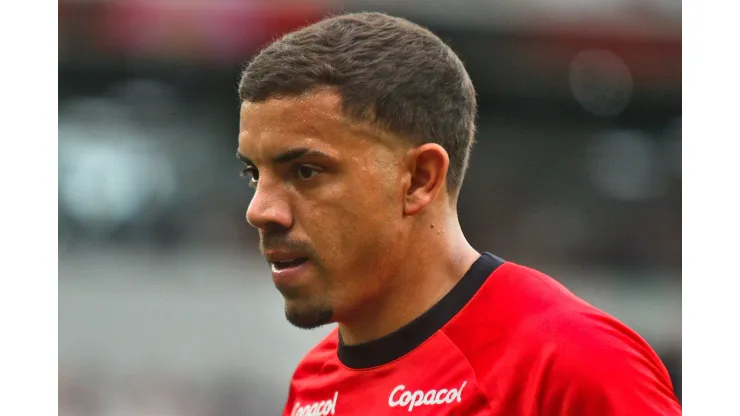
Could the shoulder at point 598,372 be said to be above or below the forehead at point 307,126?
below

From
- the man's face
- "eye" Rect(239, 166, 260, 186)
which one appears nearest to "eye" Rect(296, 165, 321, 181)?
the man's face

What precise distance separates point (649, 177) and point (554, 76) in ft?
4.29

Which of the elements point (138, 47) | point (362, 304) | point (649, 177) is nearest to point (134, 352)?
point (138, 47)

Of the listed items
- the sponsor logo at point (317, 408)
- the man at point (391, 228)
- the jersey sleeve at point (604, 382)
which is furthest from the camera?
the sponsor logo at point (317, 408)

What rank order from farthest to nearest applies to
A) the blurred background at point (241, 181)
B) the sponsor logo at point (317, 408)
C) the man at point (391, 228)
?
the blurred background at point (241, 181) < the sponsor logo at point (317, 408) < the man at point (391, 228)

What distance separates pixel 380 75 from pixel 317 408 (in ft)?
3.44

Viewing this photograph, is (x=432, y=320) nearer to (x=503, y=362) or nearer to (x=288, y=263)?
(x=503, y=362)

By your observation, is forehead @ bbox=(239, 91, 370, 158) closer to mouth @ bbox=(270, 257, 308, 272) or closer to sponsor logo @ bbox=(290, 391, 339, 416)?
mouth @ bbox=(270, 257, 308, 272)

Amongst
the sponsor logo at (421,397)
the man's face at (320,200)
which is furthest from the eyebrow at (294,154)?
the sponsor logo at (421,397)

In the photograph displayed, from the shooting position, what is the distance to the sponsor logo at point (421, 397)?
7.89ft

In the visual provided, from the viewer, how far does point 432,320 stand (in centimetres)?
258

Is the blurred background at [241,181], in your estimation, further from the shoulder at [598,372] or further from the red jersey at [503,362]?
the shoulder at [598,372]

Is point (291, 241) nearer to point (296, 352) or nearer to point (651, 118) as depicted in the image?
point (296, 352)

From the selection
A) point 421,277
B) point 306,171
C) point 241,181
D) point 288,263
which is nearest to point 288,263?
point 288,263
